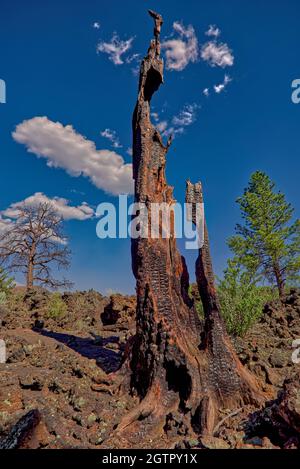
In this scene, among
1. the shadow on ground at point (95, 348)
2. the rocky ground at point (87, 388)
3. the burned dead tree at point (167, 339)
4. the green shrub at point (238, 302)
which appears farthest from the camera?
the green shrub at point (238, 302)

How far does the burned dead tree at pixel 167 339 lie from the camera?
4189mm

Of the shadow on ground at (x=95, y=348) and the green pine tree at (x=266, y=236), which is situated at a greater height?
the green pine tree at (x=266, y=236)

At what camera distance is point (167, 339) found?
Result: 4711mm

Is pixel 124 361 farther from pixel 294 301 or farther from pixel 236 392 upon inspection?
pixel 294 301

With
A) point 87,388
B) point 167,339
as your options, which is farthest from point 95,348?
point 167,339

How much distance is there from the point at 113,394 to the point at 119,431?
2.93ft

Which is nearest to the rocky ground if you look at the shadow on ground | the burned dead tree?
the shadow on ground

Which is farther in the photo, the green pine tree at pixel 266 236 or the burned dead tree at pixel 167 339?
the green pine tree at pixel 266 236

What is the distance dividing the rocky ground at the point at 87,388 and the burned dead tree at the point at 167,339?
0.97 feet

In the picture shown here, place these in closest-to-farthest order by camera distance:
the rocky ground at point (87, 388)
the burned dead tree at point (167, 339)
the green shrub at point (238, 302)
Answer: the rocky ground at point (87, 388), the burned dead tree at point (167, 339), the green shrub at point (238, 302)

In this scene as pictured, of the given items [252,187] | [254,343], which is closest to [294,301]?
[254,343]

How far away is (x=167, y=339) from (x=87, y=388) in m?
1.59

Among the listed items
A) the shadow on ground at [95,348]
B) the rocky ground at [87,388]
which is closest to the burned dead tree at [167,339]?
the rocky ground at [87,388]

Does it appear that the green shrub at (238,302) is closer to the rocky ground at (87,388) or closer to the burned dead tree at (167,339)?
the rocky ground at (87,388)
